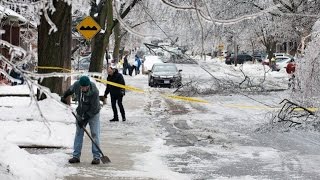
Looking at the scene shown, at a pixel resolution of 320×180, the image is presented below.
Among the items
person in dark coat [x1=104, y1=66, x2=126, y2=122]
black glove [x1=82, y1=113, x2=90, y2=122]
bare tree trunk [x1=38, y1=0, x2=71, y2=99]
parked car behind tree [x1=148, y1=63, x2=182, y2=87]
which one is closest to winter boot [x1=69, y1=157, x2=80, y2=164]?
black glove [x1=82, y1=113, x2=90, y2=122]

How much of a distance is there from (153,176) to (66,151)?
260cm

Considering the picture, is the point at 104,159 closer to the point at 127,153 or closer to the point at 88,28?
the point at 127,153

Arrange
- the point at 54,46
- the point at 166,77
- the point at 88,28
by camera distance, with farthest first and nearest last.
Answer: the point at 166,77 → the point at 88,28 → the point at 54,46

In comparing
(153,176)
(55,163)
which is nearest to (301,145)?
(153,176)

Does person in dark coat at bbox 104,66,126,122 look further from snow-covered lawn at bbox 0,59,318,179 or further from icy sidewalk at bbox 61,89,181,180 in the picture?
snow-covered lawn at bbox 0,59,318,179

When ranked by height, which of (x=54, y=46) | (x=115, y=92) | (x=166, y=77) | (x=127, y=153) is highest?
(x=54, y=46)

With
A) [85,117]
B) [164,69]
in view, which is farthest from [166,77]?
[85,117]

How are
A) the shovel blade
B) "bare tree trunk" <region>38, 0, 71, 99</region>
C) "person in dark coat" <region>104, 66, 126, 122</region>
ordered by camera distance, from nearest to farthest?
the shovel blade < "bare tree trunk" <region>38, 0, 71, 99</region> < "person in dark coat" <region>104, 66, 126, 122</region>

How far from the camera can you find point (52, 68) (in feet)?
53.9

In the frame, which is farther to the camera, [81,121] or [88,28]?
[88,28]

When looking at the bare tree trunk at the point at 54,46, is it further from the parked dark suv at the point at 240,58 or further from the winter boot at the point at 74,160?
the parked dark suv at the point at 240,58

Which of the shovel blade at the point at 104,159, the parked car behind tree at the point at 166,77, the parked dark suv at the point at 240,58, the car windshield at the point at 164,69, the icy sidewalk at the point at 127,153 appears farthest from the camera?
the parked dark suv at the point at 240,58

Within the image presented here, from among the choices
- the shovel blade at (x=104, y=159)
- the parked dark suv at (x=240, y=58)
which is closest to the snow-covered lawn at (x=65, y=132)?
the shovel blade at (x=104, y=159)

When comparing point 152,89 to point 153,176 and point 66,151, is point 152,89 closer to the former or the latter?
point 66,151
